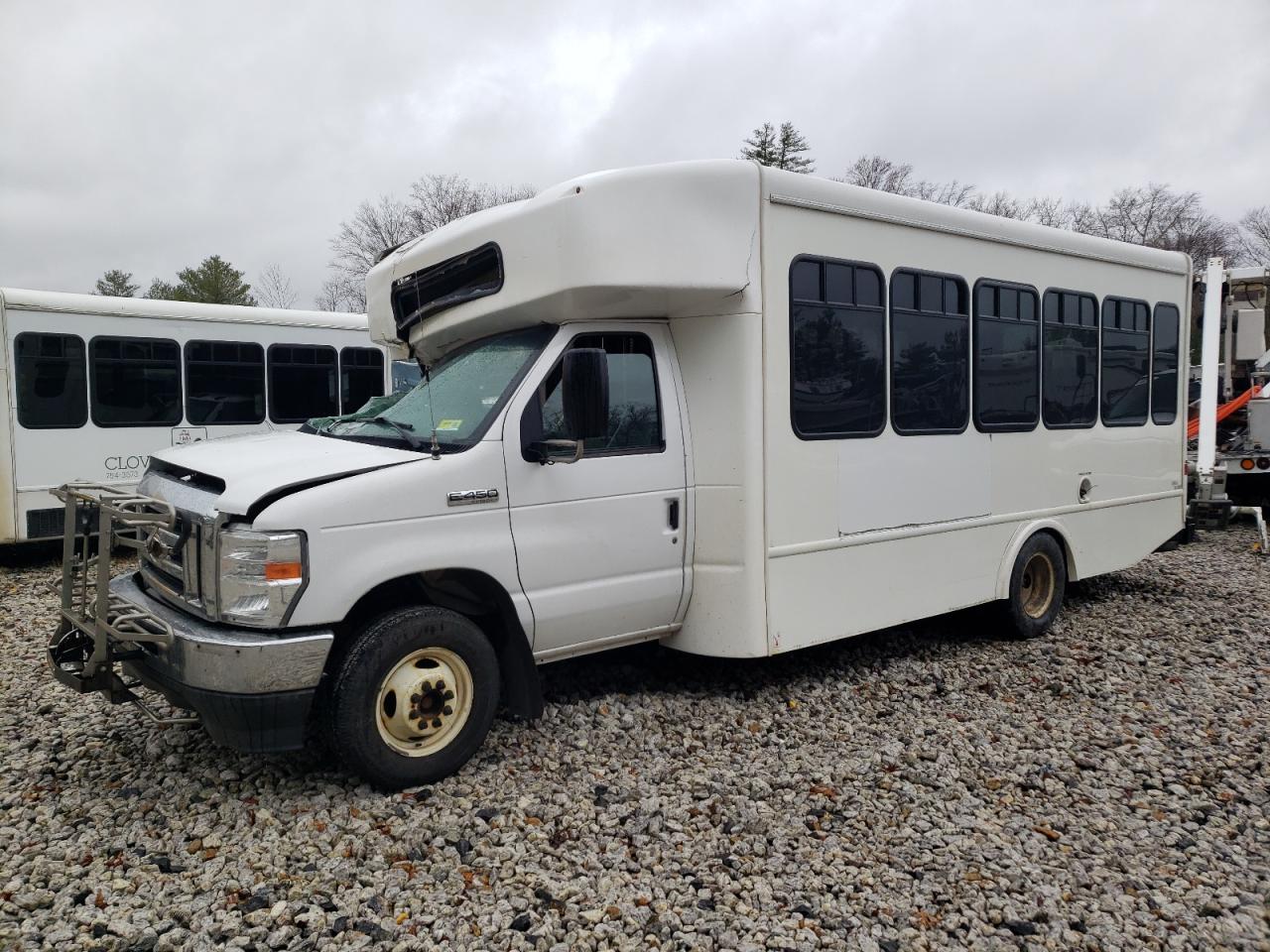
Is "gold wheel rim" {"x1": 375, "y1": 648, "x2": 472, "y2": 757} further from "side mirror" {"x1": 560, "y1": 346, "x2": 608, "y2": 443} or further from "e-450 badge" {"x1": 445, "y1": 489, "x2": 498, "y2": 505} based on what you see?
"side mirror" {"x1": 560, "y1": 346, "x2": 608, "y2": 443}

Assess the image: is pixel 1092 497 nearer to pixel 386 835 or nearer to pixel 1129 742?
pixel 1129 742

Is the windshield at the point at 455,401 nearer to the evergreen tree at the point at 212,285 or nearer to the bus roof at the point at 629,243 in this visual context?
the bus roof at the point at 629,243

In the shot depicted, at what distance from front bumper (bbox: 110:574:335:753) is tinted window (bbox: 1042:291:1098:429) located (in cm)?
559

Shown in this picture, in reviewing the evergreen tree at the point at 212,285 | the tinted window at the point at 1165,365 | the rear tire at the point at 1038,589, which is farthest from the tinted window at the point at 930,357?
the evergreen tree at the point at 212,285

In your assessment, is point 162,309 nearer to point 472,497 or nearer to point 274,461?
point 274,461

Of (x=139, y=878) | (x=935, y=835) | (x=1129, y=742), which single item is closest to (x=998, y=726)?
(x=1129, y=742)

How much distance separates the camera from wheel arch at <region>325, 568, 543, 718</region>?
14.1ft

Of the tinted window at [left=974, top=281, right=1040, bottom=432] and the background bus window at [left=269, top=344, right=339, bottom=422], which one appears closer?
the tinted window at [left=974, top=281, right=1040, bottom=432]

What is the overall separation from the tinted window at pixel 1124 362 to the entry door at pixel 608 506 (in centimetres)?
433

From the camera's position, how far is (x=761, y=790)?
4.29 metres

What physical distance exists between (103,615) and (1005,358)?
5.86 meters

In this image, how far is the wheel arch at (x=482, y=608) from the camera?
4.29 m

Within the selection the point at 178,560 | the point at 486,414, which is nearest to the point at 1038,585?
the point at 486,414

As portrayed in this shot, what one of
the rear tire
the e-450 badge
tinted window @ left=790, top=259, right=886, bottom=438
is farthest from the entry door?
the rear tire
